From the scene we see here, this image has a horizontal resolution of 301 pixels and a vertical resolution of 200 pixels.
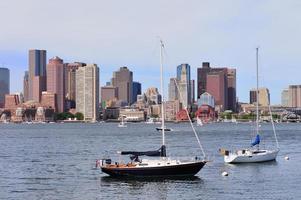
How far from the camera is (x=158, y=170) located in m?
62.1

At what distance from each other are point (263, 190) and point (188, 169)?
8.70 m

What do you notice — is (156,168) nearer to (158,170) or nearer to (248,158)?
(158,170)

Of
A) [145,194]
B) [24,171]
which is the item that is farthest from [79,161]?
[145,194]

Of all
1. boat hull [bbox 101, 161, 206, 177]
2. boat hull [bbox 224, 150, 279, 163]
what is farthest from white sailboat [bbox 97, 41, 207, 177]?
boat hull [bbox 224, 150, 279, 163]

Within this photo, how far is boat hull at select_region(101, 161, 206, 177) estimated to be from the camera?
62094 mm

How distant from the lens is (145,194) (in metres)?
54.7

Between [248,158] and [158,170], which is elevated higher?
[158,170]

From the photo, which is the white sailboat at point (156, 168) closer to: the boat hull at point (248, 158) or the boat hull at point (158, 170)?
the boat hull at point (158, 170)

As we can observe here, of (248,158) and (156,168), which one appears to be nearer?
(156,168)

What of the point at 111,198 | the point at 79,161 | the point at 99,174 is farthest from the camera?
the point at 79,161

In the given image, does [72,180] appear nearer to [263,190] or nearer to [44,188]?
[44,188]

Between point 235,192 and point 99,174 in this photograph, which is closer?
point 235,192

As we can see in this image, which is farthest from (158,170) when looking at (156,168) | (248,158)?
(248,158)

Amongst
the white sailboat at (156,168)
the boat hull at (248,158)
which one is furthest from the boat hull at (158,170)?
the boat hull at (248,158)
